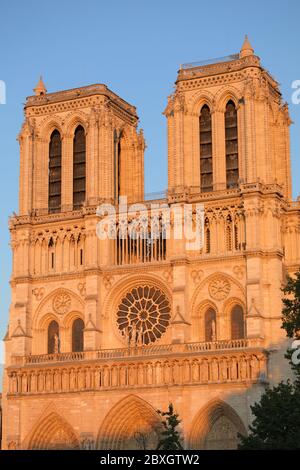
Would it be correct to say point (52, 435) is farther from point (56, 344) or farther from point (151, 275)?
point (151, 275)

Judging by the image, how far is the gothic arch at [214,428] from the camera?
52719 millimetres

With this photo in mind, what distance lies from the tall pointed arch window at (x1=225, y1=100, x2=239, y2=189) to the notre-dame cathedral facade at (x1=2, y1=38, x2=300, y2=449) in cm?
7

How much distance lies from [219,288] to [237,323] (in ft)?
6.57

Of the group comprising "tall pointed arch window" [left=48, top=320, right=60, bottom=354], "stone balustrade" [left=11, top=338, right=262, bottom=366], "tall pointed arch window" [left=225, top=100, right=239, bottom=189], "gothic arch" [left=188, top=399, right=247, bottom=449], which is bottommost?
"gothic arch" [left=188, top=399, right=247, bottom=449]

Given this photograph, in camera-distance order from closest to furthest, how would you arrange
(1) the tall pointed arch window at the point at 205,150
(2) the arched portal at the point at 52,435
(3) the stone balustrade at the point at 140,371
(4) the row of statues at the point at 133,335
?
(3) the stone balustrade at the point at 140,371, (4) the row of statues at the point at 133,335, (2) the arched portal at the point at 52,435, (1) the tall pointed arch window at the point at 205,150

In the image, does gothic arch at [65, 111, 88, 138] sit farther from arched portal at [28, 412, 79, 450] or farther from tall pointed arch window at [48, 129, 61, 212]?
arched portal at [28, 412, 79, 450]

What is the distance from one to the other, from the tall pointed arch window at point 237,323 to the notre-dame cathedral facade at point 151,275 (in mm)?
58

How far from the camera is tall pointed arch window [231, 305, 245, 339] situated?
178 ft

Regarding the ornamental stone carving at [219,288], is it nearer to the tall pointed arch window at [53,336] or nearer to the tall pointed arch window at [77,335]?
the tall pointed arch window at [77,335]

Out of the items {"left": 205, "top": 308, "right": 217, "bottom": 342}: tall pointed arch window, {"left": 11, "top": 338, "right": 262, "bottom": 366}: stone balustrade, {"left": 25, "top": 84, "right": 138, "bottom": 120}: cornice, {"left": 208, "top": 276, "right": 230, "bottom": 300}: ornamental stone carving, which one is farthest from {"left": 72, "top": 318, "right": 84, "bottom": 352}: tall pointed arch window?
{"left": 25, "top": 84, "right": 138, "bottom": 120}: cornice

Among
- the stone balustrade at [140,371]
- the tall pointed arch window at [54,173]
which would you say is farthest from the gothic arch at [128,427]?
the tall pointed arch window at [54,173]
